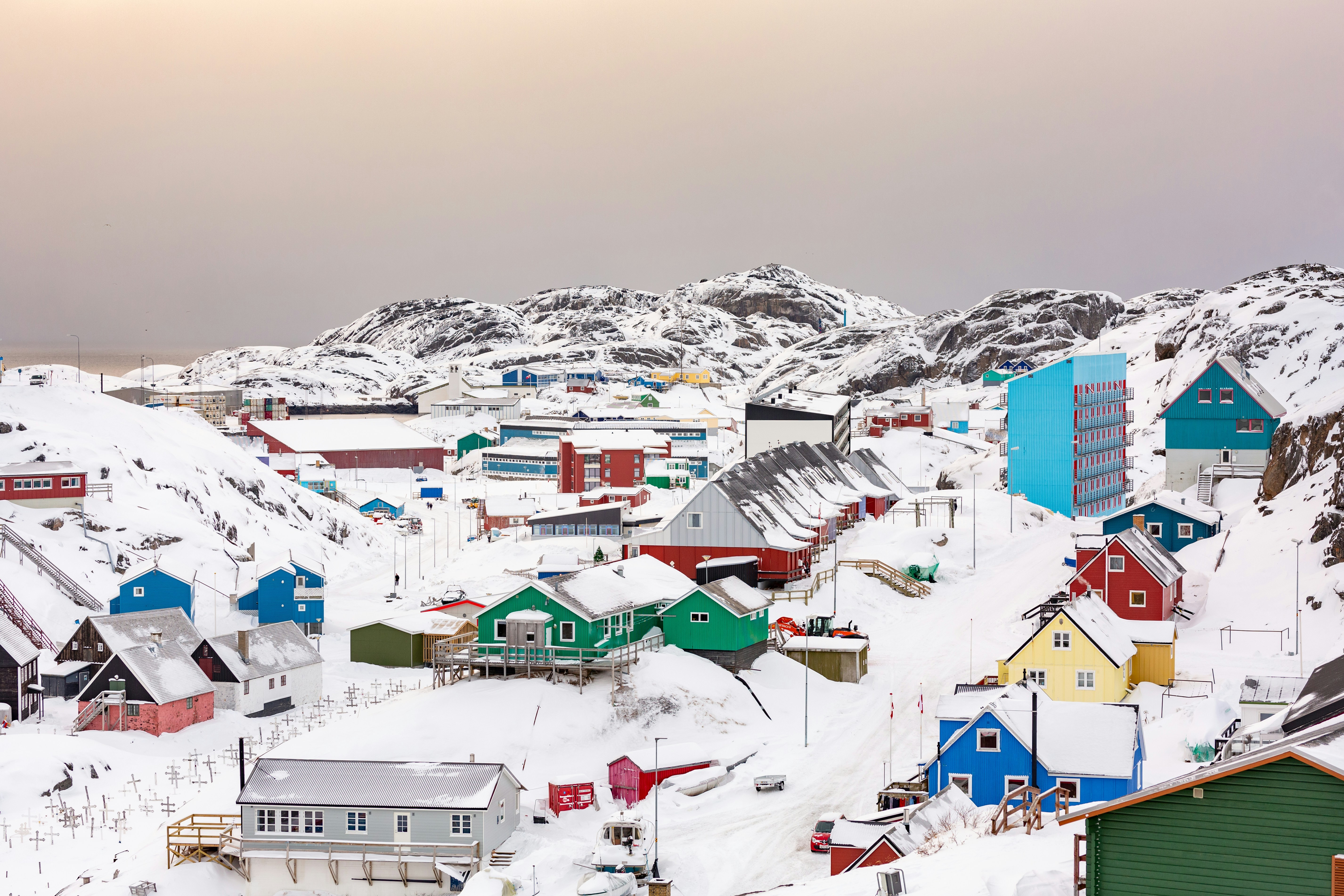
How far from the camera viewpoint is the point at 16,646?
44.8 m

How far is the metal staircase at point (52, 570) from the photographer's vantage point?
56688 mm

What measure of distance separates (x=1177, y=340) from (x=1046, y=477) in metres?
42.5

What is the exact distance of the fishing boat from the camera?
92.8 feet

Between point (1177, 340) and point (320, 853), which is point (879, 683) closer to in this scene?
point (320, 853)

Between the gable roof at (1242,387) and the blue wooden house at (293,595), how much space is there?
40020mm

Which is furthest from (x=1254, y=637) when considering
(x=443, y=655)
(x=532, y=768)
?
(x=443, y=655)

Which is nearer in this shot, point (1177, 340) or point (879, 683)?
Result: point (879, 683)

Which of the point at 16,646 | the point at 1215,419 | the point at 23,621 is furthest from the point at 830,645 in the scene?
the point at 23,621

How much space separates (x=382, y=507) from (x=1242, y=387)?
202 feet

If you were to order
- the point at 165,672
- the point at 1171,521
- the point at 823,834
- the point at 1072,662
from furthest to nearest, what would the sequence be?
the point at 1171,521, the point at 165,672, the point at 1072,662, the point at 823,834

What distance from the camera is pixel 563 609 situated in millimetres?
41094

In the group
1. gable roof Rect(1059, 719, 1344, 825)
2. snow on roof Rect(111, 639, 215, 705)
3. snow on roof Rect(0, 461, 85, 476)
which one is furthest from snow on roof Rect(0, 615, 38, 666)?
gable roof Rect(1059, 719, 1344, 825)

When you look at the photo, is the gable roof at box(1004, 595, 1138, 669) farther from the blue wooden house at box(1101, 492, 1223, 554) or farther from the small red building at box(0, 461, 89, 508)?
the small red building at box(0, 461, 89, 508)

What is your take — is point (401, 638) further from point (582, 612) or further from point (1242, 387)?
point (1242, 387)
